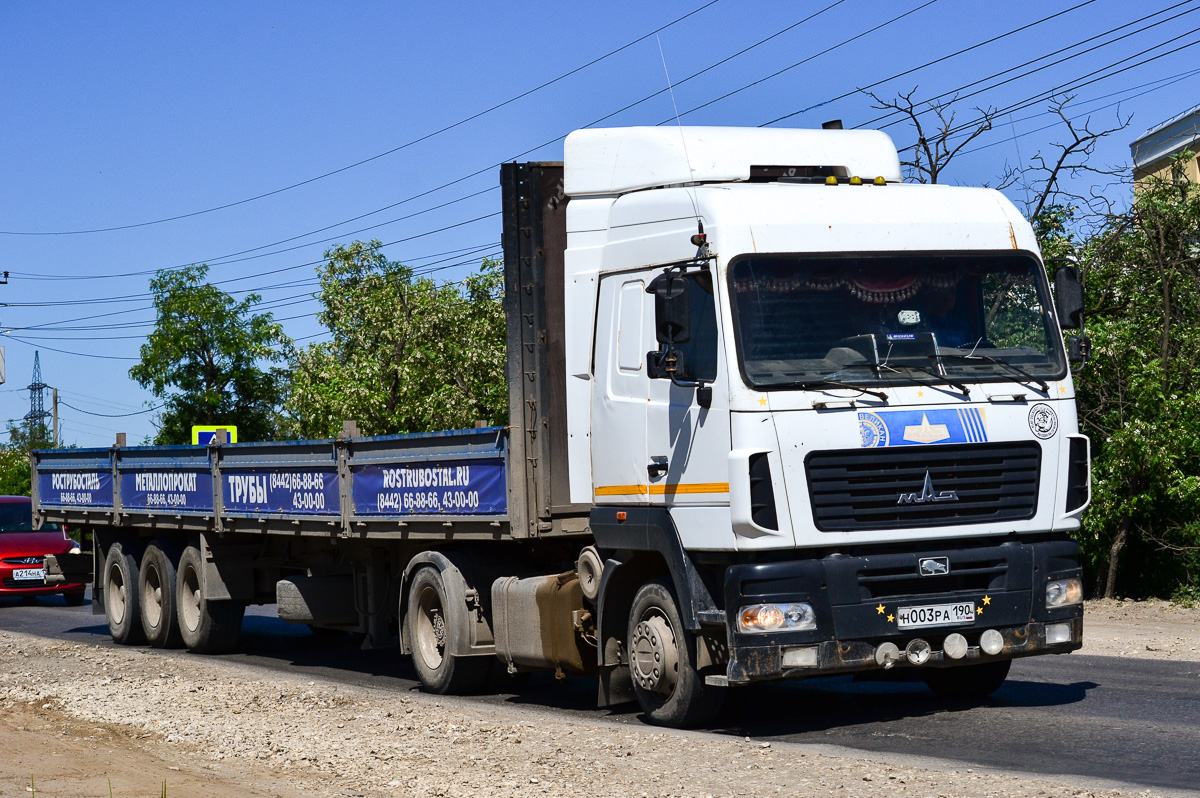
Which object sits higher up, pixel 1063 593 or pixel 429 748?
pixel 1063 593

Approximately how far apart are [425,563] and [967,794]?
229 inches

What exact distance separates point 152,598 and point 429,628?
6235mm

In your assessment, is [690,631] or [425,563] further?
[425,563]

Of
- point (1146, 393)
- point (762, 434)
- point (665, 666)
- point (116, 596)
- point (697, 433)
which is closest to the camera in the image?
point (762, 434)

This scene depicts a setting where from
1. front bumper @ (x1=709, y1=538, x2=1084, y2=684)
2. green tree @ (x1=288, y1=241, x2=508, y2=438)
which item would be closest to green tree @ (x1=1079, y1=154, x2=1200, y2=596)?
front bumper @ (x1=709, y1=538, x2=1084, y2=684)

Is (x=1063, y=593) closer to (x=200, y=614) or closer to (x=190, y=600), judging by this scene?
(x=200, y=614)

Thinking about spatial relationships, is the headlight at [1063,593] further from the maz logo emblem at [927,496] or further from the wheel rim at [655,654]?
the wheel rim at [655,654]

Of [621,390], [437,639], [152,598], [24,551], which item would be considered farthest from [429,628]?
[24,551]

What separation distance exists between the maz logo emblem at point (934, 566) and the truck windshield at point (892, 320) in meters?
1.03

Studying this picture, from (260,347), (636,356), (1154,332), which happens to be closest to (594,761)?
(636,356)

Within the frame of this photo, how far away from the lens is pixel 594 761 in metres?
8.05

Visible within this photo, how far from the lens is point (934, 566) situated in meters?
8.64

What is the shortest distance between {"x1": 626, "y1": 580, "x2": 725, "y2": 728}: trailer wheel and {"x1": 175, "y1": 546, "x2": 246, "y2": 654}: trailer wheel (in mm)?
7158

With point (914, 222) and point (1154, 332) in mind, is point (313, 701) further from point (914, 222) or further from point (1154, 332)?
point (1154, 332)
